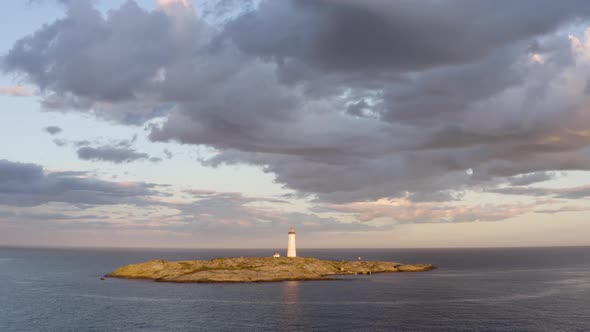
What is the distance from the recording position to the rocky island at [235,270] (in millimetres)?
148750

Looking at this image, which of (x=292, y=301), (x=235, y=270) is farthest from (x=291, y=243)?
(x=292, y=301)

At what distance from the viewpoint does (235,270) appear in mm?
154125

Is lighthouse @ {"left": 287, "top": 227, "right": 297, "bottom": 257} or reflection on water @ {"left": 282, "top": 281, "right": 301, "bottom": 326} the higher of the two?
lighthouse @ {"left": 287, "top": 227, "right": 297, "bottom": 257}

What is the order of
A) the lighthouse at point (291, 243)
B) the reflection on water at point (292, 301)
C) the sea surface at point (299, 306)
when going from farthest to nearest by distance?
the lighthouse at point (291, 243)
the reflection on water at point (292, 301)
the sea surface at point (299, 306)

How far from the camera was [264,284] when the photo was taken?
470 feet

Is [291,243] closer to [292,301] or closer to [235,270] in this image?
[235,270]

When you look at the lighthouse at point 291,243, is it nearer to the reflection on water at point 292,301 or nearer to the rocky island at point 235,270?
the rocky island at point 235,270

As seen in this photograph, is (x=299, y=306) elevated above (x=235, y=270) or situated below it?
below

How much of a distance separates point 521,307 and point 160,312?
7124 cm

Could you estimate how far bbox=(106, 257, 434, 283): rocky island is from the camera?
149m

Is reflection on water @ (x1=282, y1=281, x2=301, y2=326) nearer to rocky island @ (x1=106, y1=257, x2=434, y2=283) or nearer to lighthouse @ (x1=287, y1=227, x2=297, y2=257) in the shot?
rocky island @ (x1=106, y1=257, x2=434, y2=283)

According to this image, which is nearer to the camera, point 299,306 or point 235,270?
point 299,306

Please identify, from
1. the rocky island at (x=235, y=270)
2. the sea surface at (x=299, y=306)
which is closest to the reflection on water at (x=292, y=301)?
the sea surface at (x=299, y=306)

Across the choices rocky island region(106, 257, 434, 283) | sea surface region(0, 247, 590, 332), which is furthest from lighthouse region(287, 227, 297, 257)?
sea surface region(0, 247, 590, 332)
